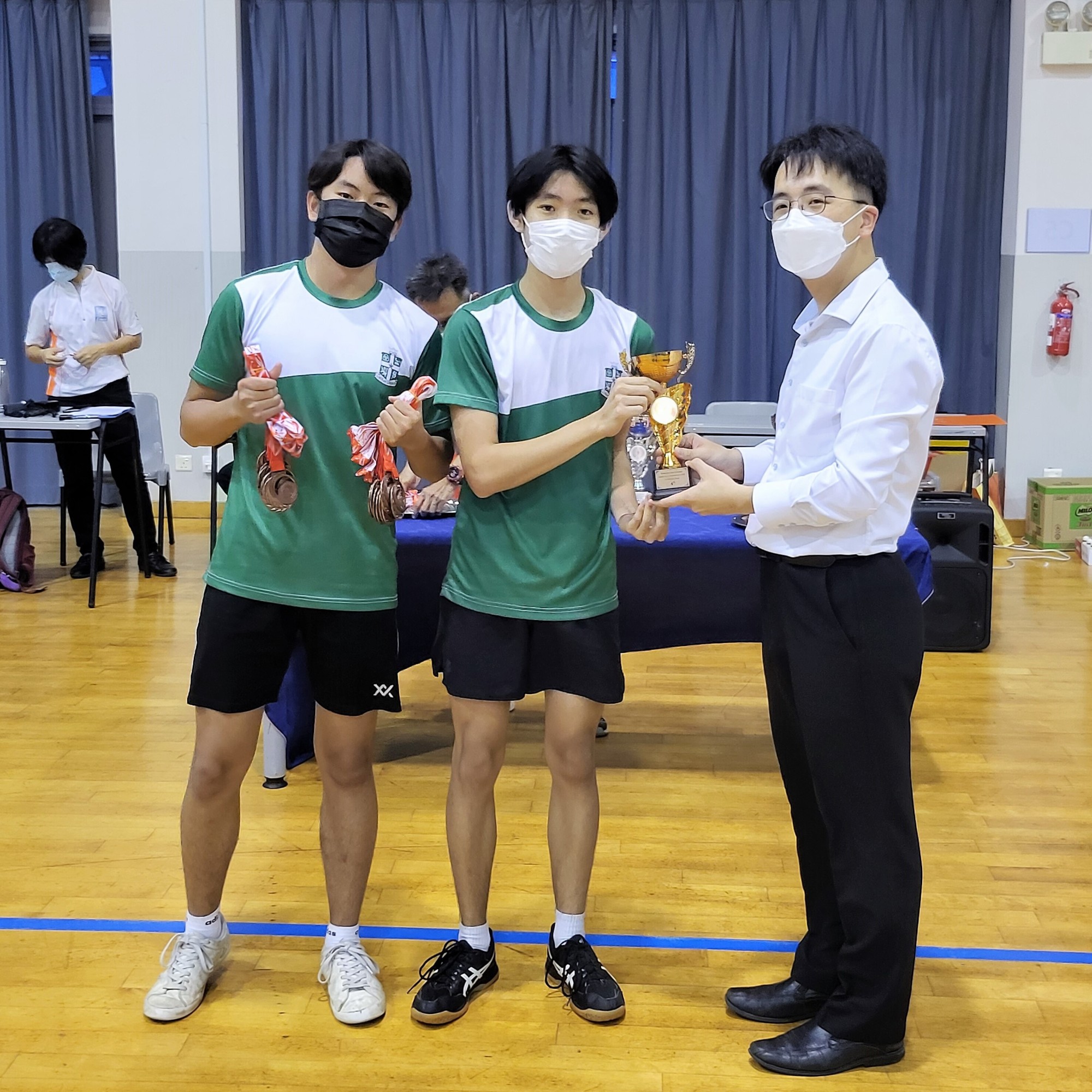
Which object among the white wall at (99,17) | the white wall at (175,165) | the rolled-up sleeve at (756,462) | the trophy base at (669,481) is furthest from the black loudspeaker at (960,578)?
the white wall at (99,17)

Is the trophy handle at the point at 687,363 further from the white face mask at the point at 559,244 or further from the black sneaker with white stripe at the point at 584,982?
the black sneaker with white stripe at the point at 584,982

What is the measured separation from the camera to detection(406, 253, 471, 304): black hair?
392cm

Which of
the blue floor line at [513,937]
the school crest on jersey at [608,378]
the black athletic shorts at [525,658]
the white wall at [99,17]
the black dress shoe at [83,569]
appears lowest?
the black dress shoe at [83,569]

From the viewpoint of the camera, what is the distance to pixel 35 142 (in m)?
7.51

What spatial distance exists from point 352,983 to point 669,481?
109cm

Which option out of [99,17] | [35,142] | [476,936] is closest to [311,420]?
[476,936]

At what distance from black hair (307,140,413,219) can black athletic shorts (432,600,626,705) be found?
74cm

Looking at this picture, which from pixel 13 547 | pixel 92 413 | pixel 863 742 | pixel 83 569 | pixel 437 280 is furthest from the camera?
pixel 83 569

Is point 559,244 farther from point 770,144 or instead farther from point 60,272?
point 770,144

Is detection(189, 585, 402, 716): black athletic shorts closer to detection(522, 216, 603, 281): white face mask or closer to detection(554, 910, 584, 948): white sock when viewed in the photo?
detection(554, 910, 584, 948): white sock

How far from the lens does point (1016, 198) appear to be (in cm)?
695

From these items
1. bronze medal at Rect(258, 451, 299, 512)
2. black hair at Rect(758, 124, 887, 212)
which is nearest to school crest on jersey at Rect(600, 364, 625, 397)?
black hair at Rect(758, 124, 887, 212)

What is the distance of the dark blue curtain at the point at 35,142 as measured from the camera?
24.4 ft

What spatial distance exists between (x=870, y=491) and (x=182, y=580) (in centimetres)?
473
